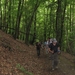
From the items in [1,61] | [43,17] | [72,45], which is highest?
[43,17]

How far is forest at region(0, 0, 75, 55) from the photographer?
25875 mm

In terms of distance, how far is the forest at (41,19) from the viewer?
2588 centimetres

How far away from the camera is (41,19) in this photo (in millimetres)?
42000

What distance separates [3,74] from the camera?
33.0 ft

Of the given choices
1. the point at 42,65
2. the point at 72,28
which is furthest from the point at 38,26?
the point at 42,65

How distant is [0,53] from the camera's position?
1368cm

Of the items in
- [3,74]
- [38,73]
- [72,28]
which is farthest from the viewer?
[72,28]

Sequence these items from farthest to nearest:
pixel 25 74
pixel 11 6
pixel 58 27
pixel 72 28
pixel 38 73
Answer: pixel 72 28
pixel 11 6
pixel 58 27
pixel 38 73
pixel 25 74

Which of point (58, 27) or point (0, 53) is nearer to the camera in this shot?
point (0, 53)

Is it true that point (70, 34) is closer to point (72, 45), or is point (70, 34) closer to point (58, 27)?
point (72, 45)

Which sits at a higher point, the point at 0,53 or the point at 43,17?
the point at 43,17

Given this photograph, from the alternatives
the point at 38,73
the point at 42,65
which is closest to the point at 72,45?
the point at 42,65

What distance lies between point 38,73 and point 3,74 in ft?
12.1

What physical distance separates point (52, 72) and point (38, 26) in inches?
1130
